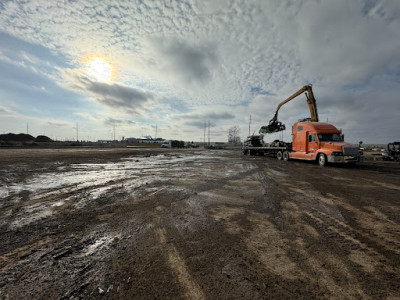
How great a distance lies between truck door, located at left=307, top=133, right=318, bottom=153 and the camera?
13.2 meters

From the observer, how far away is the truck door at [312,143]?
13172mm

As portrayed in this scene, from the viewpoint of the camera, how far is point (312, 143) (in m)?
13.5

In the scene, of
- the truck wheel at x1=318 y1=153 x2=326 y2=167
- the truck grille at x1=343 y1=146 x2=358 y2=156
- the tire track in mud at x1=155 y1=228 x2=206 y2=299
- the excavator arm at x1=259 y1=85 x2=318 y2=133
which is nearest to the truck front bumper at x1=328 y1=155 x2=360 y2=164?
the truck grille at x1=343 y1=146 x2=358 y2=156

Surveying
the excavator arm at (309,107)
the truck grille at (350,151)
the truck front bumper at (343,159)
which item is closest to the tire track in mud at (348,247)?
the truck front bumper at (343,159)

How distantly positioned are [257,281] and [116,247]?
2.01 meters

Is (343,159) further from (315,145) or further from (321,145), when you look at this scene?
(315,145)

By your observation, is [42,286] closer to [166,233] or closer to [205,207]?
[166,233]

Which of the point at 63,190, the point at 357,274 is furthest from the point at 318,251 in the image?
the point at 63,190

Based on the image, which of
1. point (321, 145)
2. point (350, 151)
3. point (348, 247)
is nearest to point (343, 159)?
point (350, 151)

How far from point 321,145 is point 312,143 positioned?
30.8 inches

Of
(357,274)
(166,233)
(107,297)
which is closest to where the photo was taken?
(107,297)

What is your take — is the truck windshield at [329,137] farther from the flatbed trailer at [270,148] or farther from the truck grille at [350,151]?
the flatbed trailer at [270,148]

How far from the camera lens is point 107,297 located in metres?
1.74

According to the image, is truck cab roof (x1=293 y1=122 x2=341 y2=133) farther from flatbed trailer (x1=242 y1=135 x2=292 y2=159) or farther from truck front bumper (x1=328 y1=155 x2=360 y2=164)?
flatbed trailer (x1=242 y1=135 x2=292 y2=159)
